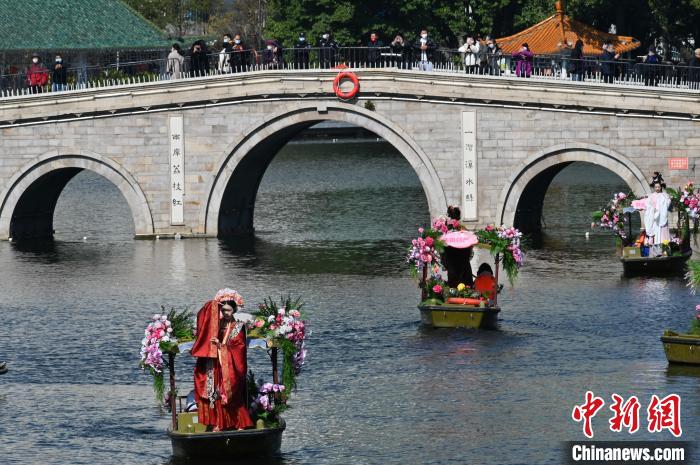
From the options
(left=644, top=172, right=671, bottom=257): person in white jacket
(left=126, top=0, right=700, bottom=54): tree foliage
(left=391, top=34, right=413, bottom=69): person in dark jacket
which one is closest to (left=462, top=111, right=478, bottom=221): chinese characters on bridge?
(left=391, top=34, right=413, bottom=69): person in dark jacket

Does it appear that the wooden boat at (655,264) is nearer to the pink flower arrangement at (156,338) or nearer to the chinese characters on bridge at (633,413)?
the chinese characters on bridge at (633,413)

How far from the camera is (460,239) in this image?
42969 millimetres

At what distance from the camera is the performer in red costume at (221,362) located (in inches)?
1135

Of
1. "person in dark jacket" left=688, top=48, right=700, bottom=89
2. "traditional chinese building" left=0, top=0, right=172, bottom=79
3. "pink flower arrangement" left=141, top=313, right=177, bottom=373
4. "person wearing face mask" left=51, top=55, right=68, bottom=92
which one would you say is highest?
"traditional chinese building" left=0, top=0, right=172, bottom=79

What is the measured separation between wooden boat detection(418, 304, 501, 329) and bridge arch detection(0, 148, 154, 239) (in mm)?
24619

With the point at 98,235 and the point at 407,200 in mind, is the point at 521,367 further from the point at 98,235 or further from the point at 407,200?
the point at 407,200

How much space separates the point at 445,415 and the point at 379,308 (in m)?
14.0

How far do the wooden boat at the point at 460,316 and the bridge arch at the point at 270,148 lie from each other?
18861mm

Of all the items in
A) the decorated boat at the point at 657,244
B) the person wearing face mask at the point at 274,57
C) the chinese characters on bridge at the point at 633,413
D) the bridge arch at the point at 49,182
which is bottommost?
the chinese characters on bridge at the point at 633,413

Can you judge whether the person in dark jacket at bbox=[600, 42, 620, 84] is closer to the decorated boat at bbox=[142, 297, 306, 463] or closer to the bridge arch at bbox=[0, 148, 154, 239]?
the bridge arch at bbox=[0, 148, 154, 239]

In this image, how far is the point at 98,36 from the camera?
322ft

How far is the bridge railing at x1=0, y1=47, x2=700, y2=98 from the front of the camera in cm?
6138

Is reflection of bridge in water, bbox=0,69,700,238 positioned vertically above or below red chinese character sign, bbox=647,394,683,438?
above

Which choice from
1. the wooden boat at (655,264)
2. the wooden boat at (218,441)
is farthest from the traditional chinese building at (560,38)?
the wooden boat at (218,441)
